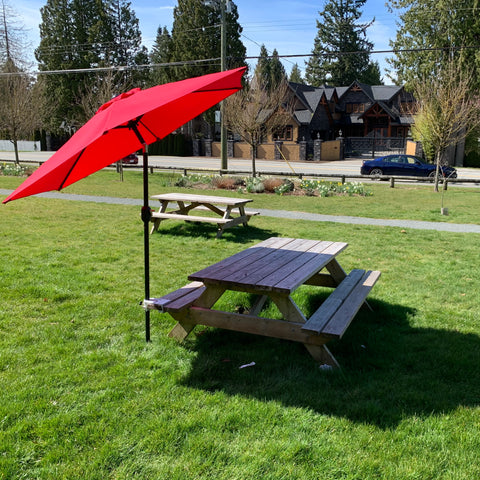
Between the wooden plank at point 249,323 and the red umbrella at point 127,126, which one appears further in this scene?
the wooden plank at point 249,323

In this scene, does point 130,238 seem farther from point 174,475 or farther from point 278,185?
point 278,185

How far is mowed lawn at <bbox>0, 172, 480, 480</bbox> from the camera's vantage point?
9.01ft

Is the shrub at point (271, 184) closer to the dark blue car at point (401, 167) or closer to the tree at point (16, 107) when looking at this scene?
the dark blue car at point (401, 167)

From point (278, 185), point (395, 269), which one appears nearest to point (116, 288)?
point (395, 269)

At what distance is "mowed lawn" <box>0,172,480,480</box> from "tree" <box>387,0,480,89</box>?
107ft

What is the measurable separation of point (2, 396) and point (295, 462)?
206 cm

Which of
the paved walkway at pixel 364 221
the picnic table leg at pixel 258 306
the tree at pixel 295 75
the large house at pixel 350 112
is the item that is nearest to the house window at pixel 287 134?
the large house at pixel 350 112

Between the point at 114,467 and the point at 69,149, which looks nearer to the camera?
the point at 114,467

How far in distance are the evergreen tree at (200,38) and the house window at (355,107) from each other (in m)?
15.9

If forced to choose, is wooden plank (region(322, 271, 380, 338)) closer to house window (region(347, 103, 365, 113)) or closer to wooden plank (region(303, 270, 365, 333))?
wooden plank (region(303, 270, 365, 333))

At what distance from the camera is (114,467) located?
268 centimetres

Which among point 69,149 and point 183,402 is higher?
point 69,149

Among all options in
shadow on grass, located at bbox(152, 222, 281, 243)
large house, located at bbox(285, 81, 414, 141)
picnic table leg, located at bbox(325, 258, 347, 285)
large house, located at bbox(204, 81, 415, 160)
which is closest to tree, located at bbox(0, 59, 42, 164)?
shadow on grass, located at bbox(152, 222, 281, 243)

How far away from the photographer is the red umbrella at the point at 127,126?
2.99 meters
